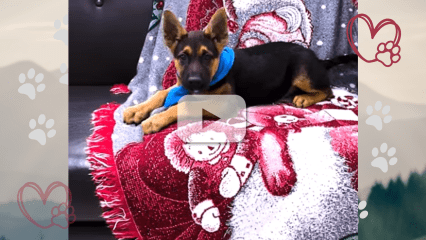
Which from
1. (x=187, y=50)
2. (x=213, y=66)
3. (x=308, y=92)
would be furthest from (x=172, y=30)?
(x=308, y=92)

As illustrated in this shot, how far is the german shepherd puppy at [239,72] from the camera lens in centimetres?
162

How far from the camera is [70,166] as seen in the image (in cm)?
143

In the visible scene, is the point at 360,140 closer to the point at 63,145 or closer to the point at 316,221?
the point at 316,221

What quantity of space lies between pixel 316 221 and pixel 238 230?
32cm

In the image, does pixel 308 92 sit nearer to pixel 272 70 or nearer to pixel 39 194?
pixel 272 70

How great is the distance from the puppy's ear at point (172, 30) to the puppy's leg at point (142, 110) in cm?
29

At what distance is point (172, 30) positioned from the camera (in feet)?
5.53

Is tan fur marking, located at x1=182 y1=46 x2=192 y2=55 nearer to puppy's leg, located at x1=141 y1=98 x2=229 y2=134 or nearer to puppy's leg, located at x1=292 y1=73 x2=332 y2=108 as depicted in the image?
puppy's leg, located at x1=141 y1=98 x2=229 y2=134

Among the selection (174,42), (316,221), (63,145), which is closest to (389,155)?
(316,221)

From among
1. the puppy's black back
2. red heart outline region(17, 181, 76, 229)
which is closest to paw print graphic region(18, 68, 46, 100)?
red heart outline region(17, 181, 76, 229)

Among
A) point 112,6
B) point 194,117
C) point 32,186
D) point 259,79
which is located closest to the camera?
point 32,186

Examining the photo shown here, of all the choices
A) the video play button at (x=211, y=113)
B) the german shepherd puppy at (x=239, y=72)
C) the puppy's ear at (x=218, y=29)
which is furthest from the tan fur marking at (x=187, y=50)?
the video play button at (x=211, y=113)

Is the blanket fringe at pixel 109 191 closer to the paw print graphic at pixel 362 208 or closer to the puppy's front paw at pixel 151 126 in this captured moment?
the puppy's front paw at pixel 151 126

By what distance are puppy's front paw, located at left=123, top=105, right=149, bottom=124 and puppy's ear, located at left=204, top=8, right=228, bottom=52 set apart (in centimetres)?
52
